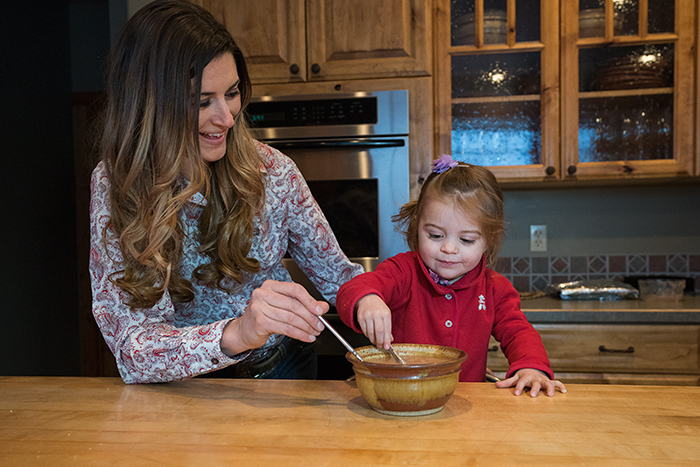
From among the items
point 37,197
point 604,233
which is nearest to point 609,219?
point 604,233

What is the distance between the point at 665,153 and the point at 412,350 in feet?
6.13

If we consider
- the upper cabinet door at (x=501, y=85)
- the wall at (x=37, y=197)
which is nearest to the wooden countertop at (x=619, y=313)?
the upper cabinet door at (x=501, y=85)

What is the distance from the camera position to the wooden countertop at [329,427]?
0.71 m

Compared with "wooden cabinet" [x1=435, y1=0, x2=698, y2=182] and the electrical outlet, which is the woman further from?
the electrical outlet

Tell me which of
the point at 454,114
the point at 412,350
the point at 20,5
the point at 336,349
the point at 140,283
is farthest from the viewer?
the point at 20,5

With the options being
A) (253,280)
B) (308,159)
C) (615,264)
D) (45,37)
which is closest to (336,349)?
(308,159)

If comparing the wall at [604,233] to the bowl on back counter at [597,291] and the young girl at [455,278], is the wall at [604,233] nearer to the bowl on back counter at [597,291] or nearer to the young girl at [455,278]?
the bowl on back counter at [597,291]

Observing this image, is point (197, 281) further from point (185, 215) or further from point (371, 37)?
point (371, 37)

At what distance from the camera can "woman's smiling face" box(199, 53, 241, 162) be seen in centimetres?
117

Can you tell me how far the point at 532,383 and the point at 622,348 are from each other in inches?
54.2

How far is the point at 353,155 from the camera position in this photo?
2334 mm

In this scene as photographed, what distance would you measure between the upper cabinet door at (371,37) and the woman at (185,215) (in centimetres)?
109

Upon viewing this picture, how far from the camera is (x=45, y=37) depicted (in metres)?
3.06

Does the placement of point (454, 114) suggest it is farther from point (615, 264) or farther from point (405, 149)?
point (615, 264)
